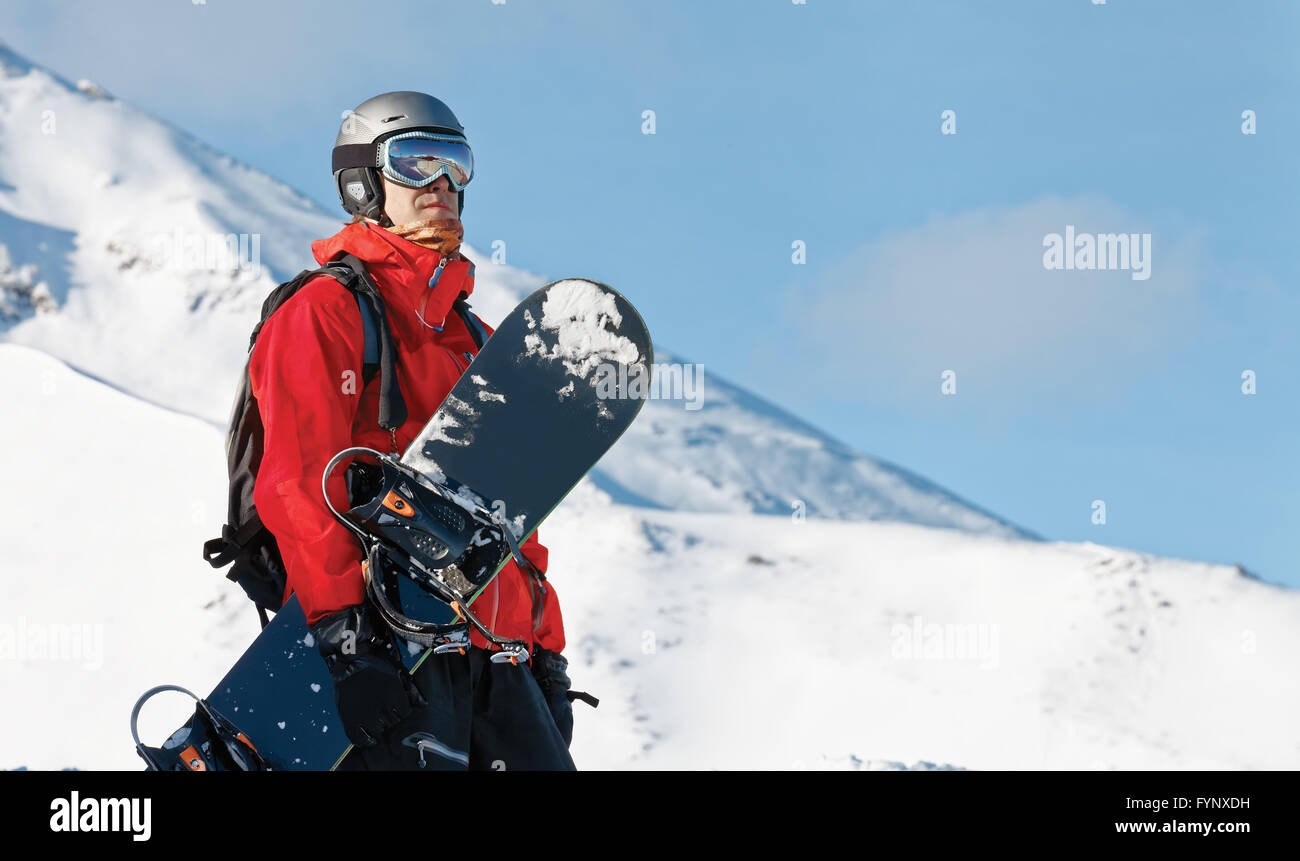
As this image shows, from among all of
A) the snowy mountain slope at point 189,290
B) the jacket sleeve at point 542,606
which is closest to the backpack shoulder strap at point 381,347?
the jacket sleeve at point 542,606

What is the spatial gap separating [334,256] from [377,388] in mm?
450

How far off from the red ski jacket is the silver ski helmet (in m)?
0.17

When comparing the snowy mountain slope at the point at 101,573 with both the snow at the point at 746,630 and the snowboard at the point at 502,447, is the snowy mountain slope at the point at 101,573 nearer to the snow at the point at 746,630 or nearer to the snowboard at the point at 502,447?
the snow at the point at 746,630

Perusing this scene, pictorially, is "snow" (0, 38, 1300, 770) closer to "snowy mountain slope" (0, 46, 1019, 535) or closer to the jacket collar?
the jacket collar

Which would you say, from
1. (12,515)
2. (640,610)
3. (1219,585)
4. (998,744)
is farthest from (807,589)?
(12,515)

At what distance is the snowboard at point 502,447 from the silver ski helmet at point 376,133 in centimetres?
59

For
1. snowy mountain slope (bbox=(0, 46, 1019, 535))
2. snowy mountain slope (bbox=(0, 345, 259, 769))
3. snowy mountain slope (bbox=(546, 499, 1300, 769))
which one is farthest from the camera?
snowy mountain slope (bbox=(0, 46, 1019, 535))

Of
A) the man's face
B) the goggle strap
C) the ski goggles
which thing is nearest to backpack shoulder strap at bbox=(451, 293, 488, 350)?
the man's face

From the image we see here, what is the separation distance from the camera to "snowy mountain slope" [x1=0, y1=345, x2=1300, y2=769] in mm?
11148

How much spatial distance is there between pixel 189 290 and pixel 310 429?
3067 centimetres

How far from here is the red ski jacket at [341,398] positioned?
3.09 meters

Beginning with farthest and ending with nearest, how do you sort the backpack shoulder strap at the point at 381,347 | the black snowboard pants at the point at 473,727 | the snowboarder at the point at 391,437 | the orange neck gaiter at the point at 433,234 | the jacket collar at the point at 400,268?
the orange neck gaiter at the point at 433,234
the jacket collar at the point at 400,268
the backpack shoulder strap at the point at 381,347
the black snowboard pants at the point at 473,727
the snowboarder at the point at 391,437

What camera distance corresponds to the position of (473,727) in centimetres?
346
